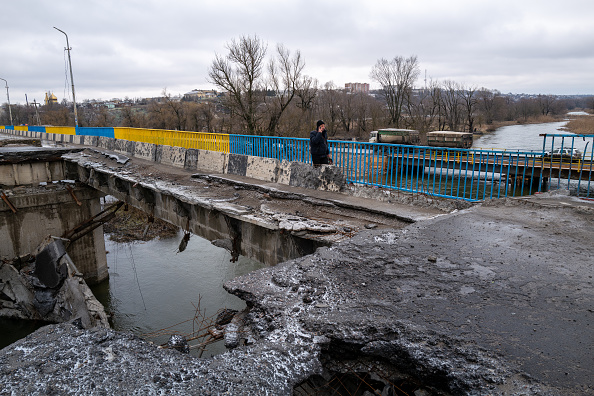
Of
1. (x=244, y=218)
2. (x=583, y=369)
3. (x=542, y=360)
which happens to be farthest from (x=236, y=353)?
(x=244, y=218)

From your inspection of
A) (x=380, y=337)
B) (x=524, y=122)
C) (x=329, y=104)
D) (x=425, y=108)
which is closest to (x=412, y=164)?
(x=380, y=337)

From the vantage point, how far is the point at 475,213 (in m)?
5.98

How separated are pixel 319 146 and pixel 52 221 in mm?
12700

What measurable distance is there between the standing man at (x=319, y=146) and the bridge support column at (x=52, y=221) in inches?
466

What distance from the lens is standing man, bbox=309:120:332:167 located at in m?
8.47

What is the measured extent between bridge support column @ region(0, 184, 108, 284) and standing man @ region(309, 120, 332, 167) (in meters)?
11.8

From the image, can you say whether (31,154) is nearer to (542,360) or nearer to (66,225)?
(66,225)

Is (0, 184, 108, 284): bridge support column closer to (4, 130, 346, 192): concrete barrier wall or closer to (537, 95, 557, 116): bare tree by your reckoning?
(4, 130, 346, 192): concrete barrier wall

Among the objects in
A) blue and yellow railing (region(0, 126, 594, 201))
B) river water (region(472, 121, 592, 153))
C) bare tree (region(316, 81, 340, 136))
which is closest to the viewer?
blue and yellow railing (region(0, 126, 594, 201))

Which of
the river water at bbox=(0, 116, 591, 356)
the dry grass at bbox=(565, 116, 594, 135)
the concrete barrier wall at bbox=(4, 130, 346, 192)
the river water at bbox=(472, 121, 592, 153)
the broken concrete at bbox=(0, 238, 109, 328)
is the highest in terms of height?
the dry grass at bbox=(565, 116, 594, 135)

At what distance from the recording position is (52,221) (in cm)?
1543

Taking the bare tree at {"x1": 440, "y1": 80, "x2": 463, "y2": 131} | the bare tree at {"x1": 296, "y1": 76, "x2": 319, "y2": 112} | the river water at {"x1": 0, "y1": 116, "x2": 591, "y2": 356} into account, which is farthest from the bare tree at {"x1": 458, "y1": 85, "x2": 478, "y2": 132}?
the river water at {"x1": 0, "y1": 116, "x2": 591, "y2": 356}

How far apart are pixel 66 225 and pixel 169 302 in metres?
5.82

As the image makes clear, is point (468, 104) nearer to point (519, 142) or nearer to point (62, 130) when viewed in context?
point (519, 142)
